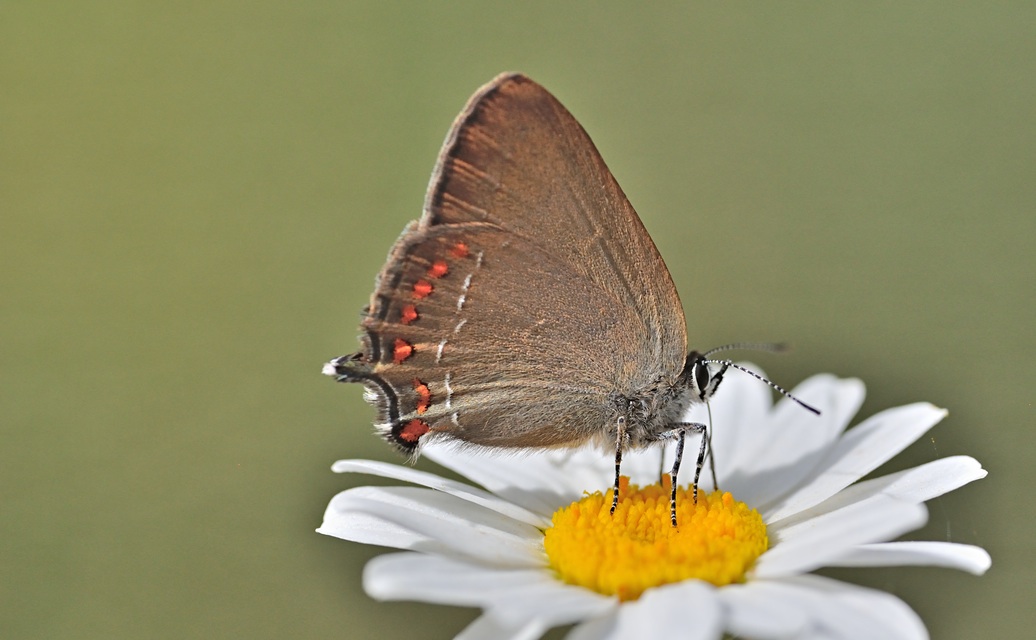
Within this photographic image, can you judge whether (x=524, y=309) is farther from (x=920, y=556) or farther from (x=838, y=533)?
(x=920, y=556)

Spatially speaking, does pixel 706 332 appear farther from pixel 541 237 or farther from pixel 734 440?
pixel 541 237

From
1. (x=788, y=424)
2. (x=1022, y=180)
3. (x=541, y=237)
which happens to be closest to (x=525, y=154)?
(x=541, y=237)

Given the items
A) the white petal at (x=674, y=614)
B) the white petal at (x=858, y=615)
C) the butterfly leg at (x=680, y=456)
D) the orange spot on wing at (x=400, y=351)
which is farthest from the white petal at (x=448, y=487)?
the white petal at (x=858, y=615)

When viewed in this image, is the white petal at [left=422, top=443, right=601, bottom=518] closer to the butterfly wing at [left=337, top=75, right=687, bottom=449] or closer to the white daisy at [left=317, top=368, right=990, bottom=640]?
the white daisy at [left=317, top=368, right=990, bottom=640]

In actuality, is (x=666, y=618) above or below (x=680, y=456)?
below

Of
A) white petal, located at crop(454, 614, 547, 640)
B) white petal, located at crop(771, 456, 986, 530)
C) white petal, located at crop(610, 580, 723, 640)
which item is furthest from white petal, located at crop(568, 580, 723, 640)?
white petal, located at crop(771, 456, 986, 530)

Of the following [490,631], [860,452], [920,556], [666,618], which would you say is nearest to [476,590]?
[490,631]
